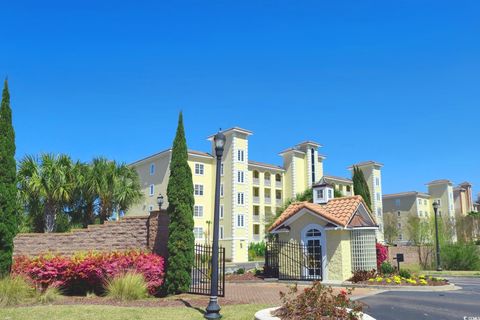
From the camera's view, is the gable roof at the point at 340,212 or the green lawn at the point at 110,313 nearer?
the green lawn at the point at 110,313

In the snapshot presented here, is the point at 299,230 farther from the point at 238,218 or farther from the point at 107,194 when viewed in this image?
the point at 238,218

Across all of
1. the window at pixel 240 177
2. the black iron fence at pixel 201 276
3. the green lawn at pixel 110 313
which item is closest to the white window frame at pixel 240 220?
the window at pixel 240 177

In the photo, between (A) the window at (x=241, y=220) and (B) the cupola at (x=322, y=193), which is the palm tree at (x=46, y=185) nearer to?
(B) the cupola at (x=322, y=193)

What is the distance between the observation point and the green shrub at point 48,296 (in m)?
12.1

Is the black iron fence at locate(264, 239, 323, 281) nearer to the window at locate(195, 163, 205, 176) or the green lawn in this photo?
the green lawn

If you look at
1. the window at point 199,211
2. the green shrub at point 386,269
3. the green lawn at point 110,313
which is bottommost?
the green lawn at point 110,313

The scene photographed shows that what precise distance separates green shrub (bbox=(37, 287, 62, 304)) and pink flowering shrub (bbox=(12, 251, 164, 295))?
54 cm

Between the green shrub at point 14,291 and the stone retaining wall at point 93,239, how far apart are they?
152 inches

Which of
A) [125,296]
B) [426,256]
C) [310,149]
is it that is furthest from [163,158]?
[125,296]

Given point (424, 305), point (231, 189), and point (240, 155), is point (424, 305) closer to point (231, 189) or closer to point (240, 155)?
point (231, 189)

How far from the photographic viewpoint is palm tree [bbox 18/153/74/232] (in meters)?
23.6

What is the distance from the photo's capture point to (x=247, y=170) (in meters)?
54.2

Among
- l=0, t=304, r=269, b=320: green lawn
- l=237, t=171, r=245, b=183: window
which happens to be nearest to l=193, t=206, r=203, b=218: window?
l=237, t=171, r=245, b=183: window

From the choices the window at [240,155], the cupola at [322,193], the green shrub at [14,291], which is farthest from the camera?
the window at [240,155]
